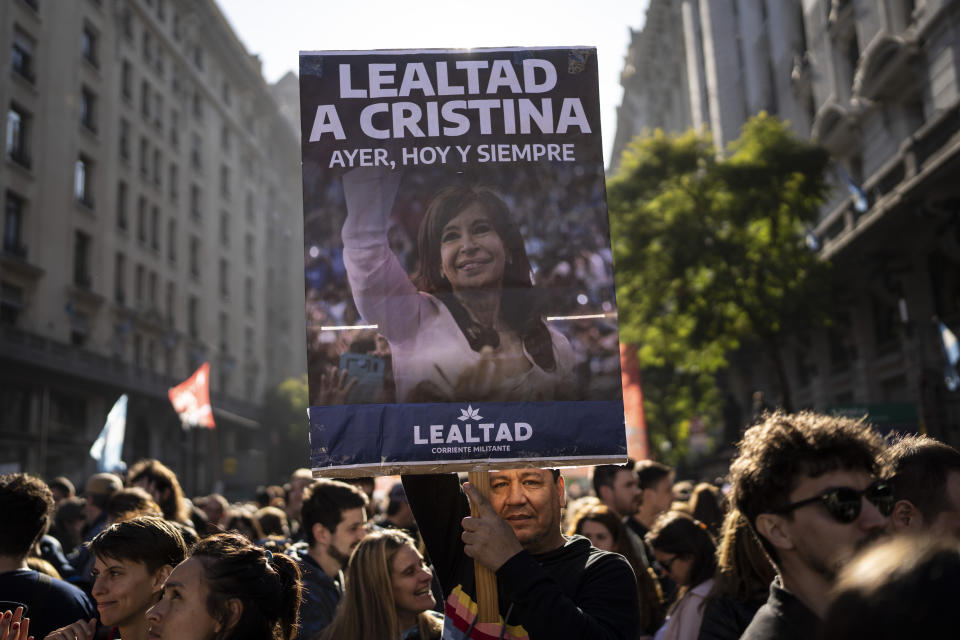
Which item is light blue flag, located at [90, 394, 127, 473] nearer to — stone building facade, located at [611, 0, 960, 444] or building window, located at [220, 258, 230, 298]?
stone building facade, located at [611, 0, 960, 444]

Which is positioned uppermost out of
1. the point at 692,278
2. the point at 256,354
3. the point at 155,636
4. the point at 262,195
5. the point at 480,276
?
the point at 262,195

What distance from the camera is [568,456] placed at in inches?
136

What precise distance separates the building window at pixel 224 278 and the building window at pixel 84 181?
1667cm

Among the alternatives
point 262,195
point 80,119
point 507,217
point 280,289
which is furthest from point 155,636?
point 280,289

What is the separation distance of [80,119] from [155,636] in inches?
1476

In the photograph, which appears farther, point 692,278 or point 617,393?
point 692,278

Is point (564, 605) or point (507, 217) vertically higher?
point (507, 217)

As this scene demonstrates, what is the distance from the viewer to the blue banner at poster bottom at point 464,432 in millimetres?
3432

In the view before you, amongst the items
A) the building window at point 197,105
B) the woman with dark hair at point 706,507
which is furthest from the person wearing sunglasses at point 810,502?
the building window at point 197,105

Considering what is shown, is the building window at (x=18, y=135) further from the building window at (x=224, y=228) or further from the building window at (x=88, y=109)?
the building window at (x=224, y=228)

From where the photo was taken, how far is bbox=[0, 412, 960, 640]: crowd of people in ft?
8.21

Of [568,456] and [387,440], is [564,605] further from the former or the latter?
[387,440]

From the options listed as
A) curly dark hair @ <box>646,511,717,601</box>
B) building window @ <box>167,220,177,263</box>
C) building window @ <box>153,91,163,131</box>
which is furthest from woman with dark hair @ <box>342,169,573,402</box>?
building window @ <box>167,220,177,263</box>

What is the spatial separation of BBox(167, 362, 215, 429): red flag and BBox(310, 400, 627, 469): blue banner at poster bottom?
44.0ft
